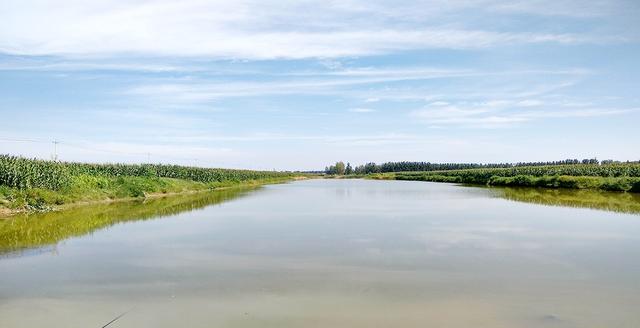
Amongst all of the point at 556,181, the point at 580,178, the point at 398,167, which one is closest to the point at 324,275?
the point at 580,178

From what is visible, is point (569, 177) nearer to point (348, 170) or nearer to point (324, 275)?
point (324, 275)

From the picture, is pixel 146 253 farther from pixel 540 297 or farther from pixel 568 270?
pixel 568 270

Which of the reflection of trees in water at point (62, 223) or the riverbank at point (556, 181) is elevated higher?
the riverbank at point (556, 181)

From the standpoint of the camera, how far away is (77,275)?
8.75 m

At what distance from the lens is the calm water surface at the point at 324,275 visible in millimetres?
6367

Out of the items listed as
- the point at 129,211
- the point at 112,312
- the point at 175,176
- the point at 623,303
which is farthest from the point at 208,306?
the point at 175,176

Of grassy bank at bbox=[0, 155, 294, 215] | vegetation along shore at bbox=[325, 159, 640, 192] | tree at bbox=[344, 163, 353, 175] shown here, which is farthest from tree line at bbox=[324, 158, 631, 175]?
grassy bank at bbox=[0, 155, 294, 215]

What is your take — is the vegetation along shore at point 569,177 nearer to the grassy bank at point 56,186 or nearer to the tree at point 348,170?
the grassy bank at point 56,186

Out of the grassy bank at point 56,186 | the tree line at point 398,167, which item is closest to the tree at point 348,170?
the tree line at point 398,167

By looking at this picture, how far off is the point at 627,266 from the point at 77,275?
10.5 meters

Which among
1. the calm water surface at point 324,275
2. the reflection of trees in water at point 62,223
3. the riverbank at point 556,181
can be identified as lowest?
the calm water surface at point 324,275

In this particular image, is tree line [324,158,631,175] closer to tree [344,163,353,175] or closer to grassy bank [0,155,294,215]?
tree [344,163,353,175]

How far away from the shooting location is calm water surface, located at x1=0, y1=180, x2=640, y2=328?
6367mm

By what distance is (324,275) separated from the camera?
28.6ft
